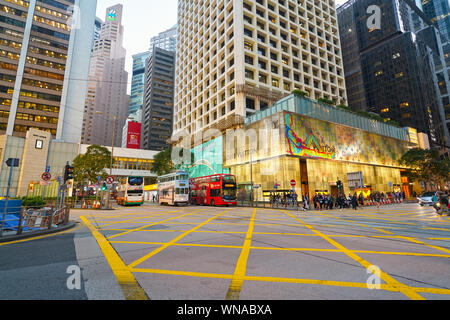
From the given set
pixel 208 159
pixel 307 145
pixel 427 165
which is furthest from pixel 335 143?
pixel 208 159

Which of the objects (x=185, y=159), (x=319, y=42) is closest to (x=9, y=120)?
(x=185, y=159)

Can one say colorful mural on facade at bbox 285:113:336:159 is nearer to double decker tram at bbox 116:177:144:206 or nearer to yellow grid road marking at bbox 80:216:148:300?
double decker tram at bbox 116:177:144:206

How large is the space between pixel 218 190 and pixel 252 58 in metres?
28.2

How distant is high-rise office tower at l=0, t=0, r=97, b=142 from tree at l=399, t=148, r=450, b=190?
76.9m

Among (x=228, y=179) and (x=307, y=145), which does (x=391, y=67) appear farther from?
(x=228, y=179)

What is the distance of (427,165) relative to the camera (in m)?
40.1

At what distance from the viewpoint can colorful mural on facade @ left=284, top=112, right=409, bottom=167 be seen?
3180 centimetres

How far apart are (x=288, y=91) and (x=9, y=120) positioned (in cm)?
6464

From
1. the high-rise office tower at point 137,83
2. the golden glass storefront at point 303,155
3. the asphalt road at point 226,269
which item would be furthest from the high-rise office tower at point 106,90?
the asphalt road at point 226,269

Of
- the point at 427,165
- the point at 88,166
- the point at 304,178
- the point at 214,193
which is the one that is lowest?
the point at 214,193

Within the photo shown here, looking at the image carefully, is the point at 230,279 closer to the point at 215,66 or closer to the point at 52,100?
the point at 215,66

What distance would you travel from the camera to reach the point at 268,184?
1294 inches

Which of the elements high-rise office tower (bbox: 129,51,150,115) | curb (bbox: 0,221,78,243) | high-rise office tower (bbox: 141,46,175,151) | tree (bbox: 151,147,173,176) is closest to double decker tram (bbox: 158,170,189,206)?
curb (bbox: 0,221,78,243)

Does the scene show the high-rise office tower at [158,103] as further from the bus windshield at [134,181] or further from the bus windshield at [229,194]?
the bus windshield at [229,194]
